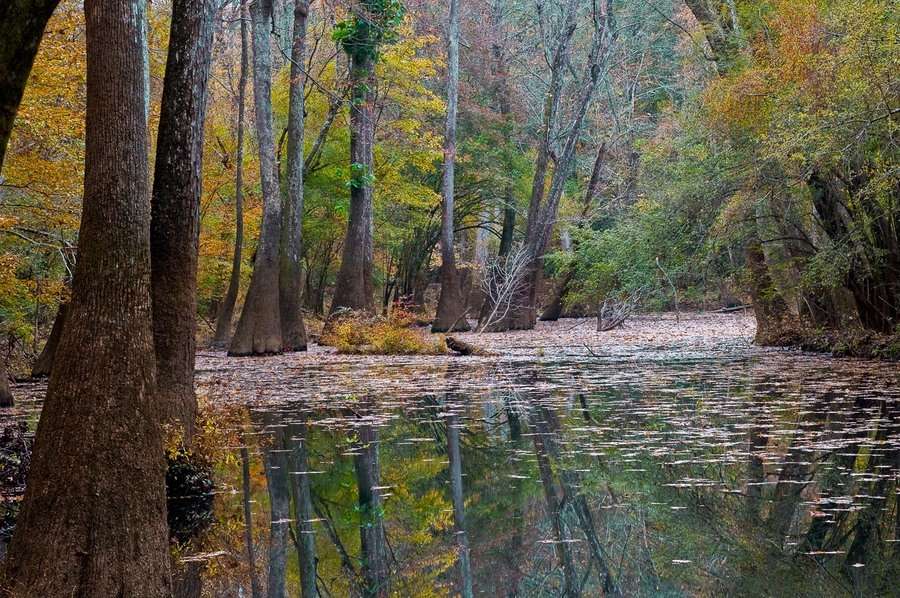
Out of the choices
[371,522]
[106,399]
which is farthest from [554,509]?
[106,399]

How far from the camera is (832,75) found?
1351 cm

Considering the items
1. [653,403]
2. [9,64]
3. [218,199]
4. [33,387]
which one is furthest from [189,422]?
[218,199]

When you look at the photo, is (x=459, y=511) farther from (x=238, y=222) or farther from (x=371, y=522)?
(x=238, y=222)

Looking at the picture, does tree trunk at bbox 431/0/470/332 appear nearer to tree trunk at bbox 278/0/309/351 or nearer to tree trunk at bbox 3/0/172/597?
tree trunk at bbox 278/0/309/351

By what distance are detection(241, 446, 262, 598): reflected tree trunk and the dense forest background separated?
6.77 metres

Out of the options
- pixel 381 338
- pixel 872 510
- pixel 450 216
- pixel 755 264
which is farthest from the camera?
pixel 450 216

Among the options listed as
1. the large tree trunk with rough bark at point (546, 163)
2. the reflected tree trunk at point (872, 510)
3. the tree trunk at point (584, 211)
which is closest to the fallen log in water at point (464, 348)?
the large tree trunk with rough bark at point (546, 163)

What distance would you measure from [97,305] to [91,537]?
1050 mm

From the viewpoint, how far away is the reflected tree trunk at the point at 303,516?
464cm

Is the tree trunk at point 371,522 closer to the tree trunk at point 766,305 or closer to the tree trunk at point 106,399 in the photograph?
the tree trunk at point 106,399

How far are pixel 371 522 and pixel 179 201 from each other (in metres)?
2.52

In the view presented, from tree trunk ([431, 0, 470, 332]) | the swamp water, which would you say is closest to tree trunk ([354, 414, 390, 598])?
the swamp water

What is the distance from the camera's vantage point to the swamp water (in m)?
4.55

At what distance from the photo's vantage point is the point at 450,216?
29.1 meters
